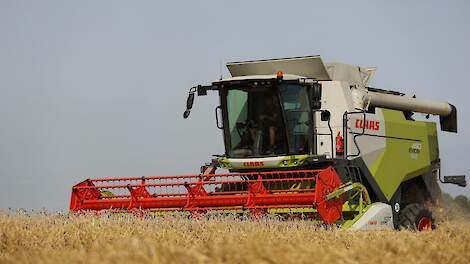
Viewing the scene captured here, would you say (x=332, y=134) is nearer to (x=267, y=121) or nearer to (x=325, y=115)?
(x=325, y=115)

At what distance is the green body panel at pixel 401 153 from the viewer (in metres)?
9.91

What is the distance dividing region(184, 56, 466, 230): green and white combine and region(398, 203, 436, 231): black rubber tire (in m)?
0.01

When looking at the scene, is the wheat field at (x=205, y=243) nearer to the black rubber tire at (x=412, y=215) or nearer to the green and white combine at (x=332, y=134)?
the green and white combine at (x=332, y=134)

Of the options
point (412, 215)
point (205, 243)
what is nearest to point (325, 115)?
point (412, 215)

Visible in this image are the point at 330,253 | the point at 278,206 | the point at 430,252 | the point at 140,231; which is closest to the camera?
the point at 330,253

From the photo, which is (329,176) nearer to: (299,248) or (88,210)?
(88,210)

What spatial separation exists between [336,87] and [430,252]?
5.36 metres

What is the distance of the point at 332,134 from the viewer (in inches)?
371

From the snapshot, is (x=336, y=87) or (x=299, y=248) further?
(x=336, y=87)

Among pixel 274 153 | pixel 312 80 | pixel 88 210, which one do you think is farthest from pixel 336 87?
pixel 88 210

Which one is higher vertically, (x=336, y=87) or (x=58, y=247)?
(x=336, y=87)

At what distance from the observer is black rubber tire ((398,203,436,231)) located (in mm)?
9578

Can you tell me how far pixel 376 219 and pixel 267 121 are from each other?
5.67ft

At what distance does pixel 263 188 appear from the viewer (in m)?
8.62
